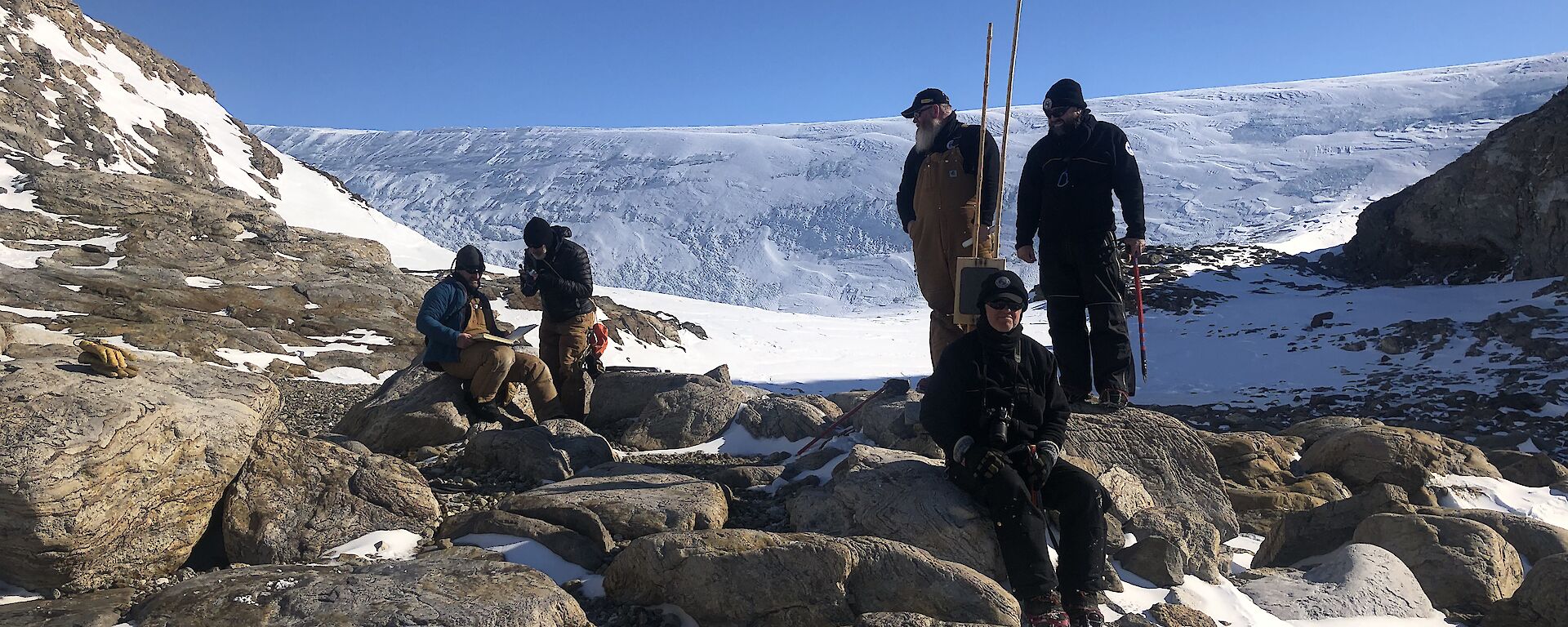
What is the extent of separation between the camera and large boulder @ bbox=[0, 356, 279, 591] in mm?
3320

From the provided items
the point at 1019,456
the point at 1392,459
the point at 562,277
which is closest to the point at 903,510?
the point at 1019,456

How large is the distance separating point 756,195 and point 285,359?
151 ft

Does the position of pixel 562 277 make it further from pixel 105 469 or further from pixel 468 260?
pixel 105 469

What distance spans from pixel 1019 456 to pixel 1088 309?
168cm

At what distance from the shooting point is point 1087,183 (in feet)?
16.6

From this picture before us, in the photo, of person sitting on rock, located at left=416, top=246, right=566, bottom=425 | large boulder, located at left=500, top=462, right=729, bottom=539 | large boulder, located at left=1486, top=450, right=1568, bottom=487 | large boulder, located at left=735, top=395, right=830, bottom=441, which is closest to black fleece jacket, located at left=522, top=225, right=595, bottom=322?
person sitting on rock, located at left=416, top=246, right=566, bottom=425

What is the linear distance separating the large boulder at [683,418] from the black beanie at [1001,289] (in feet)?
10.2

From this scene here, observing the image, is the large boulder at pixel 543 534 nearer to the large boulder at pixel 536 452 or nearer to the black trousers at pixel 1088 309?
the large boulder at pixel 536 452

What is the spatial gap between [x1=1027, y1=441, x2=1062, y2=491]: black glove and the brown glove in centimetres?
401

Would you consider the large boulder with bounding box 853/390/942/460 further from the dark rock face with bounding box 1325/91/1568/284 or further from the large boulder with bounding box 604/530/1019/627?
the dark rock face with bounding box 1325/91/1568/284

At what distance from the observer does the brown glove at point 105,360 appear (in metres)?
3.98

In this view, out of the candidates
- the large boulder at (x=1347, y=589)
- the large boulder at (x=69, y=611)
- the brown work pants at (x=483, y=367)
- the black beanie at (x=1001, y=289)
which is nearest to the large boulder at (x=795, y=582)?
the black beanie at (x=1001, y=289)

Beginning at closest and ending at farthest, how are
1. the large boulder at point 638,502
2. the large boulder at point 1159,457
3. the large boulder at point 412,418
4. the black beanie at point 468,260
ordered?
the large boulder at point 638,502, the large boulder at point 1159,457, the large boulder at point 412,418, the black beanie at point 468,260

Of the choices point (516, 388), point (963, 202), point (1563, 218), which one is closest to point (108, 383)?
point (516, 388)
